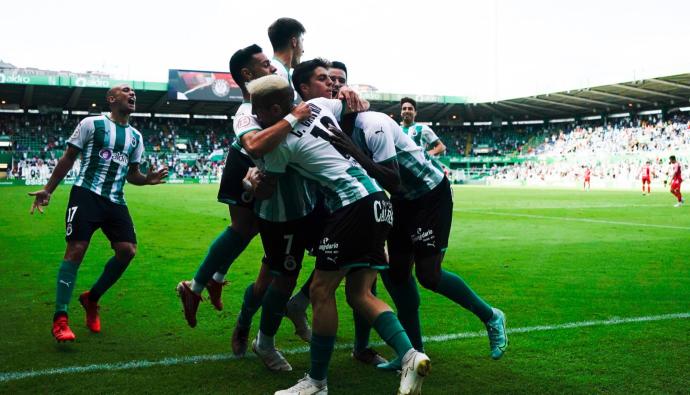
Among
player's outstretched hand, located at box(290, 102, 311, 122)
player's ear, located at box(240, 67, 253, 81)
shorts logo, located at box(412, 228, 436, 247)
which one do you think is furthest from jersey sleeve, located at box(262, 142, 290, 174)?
player's ear, located at box(240, 67, 253, 81)

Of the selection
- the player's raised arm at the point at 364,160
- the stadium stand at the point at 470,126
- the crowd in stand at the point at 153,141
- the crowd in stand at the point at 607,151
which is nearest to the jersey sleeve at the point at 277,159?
the player's raised arm at the point at 364,160

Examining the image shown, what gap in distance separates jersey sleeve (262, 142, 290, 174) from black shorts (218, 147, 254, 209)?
3.65ft

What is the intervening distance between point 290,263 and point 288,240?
0.16 meters

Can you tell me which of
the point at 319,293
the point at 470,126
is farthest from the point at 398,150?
the point at 470,126

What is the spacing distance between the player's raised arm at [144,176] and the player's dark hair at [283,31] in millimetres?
1800

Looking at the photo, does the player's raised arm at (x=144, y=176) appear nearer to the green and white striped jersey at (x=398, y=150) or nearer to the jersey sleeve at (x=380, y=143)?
the green and white striped jersey at (x=398, y=150)

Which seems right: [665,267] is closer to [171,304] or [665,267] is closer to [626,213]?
[171,304]

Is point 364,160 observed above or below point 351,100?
below

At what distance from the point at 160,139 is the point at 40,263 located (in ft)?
189

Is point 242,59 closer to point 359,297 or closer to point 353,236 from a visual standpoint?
point 353,236

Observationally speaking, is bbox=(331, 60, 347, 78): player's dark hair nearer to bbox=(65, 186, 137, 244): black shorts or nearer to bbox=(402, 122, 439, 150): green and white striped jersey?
bbox=(65, 186, 137, 244): black shorts

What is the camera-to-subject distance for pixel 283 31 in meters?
4.71

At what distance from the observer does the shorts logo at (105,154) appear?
5340 millimetres

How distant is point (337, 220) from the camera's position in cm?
341
